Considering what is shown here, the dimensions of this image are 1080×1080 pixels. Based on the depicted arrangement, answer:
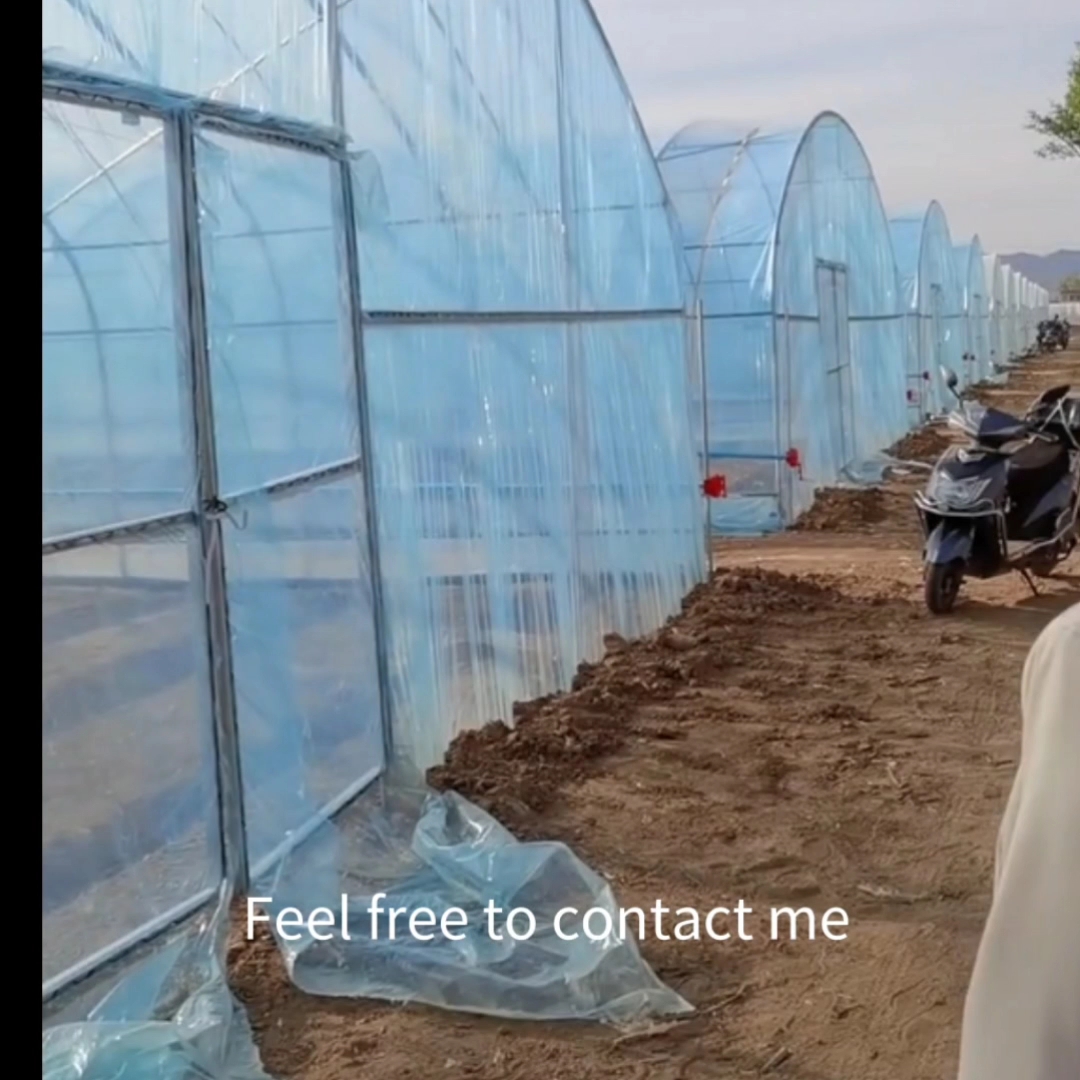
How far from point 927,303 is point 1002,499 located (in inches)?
600

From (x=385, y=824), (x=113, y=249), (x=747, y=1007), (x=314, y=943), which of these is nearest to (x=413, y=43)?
(x=113, y=249)

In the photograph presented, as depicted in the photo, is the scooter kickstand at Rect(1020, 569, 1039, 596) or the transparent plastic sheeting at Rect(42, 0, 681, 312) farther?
the scooter kickstand at Rect(1020, 569, 1039, 596)

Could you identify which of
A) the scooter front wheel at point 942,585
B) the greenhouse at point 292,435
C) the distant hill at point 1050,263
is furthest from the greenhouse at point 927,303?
the distant hill at point 1050,263

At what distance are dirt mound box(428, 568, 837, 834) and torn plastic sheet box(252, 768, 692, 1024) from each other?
24 centimetres

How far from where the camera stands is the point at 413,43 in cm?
598

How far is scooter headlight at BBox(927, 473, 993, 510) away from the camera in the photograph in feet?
27.1

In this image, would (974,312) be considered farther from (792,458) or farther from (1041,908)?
(1041,908)

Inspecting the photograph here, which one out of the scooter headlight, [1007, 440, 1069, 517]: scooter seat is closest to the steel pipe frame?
the scooter headlight

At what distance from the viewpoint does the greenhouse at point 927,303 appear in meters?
21.0

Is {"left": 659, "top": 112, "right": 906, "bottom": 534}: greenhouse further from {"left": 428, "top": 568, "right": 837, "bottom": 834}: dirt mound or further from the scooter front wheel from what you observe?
the scooter front wheel

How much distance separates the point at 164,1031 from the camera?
148 inches

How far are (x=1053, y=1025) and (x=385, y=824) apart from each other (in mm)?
4359

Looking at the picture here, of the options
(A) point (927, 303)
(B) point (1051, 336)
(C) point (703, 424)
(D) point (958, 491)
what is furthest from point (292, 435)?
(B) point (1051, 336)

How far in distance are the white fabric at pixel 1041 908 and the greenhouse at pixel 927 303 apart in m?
18.5
